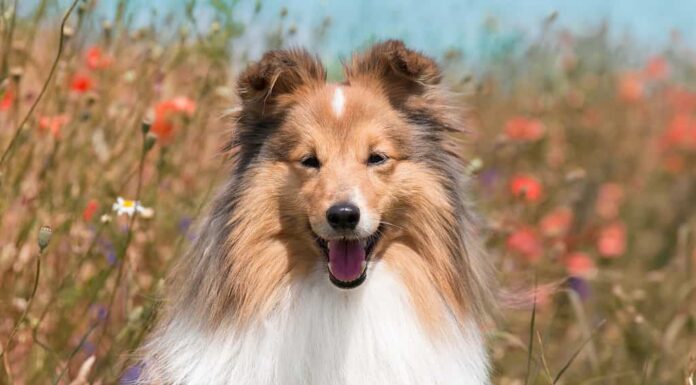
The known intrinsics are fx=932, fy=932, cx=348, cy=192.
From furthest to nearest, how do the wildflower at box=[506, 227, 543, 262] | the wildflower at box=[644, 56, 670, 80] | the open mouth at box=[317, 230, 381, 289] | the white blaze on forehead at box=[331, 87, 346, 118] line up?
the wildflower at box=[644, 56, 670, 80] → the wildflower at box=[506, 227, 543, 262] → the white blaze on forehead at box=[331, 87, 346, 118] → the open mouth at box=[317, 230, 381, 289]

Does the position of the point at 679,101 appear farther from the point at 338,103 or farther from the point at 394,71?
the point at 338,103

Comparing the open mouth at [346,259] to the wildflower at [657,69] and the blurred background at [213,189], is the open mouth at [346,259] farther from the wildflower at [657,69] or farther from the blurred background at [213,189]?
the wildflower at [657,69]

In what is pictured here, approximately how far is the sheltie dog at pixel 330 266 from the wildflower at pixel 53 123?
1158mm

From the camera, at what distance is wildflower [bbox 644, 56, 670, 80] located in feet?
27.5

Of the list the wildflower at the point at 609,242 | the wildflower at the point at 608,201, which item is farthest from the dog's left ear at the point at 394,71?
the wildflower at the point at 608,201

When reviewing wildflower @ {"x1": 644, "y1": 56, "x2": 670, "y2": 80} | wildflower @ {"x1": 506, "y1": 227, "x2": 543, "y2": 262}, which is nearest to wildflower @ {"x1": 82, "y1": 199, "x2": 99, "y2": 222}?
wildflower @ {"x1": 506, "y1": 227, "x2": 543, "y2": 262}

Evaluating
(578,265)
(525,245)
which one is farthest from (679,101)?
(525,245)

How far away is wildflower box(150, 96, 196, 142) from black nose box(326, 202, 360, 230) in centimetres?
168

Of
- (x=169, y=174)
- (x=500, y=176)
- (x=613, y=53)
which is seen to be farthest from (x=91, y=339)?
(x=613, y=53)

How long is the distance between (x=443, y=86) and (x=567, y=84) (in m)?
4.07

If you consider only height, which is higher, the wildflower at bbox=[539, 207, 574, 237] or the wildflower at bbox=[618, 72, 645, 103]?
the wildflower at bbox=[618, 72, 645, 103]

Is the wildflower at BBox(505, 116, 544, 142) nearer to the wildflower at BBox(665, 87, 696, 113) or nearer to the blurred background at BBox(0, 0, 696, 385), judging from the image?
the blurred background at BBox(0, 0, 696, 385)

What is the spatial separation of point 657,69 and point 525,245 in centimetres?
366

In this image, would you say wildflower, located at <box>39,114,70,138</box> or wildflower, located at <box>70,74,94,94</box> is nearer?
wildflower, located at <box>39,114,70,138</box>
